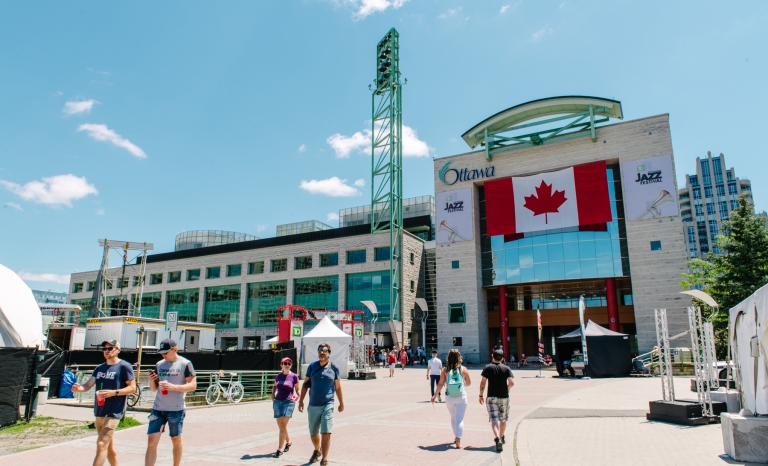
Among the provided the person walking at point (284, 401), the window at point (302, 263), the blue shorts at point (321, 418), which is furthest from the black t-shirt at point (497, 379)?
the window at point (302, 263)

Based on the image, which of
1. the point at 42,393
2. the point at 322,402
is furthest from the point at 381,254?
the point at 322,402

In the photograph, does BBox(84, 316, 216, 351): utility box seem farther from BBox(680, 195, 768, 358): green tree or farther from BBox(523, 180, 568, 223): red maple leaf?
BBox(680, 195, 768, 358): green tree

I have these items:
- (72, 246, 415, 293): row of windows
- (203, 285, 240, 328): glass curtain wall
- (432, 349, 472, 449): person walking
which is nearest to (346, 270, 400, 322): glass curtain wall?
(72, 246, 415, 293): row of windows

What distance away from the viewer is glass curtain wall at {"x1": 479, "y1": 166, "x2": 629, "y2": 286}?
139ft

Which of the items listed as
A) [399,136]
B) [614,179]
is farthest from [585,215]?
[399,136]

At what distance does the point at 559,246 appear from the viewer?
4409cm

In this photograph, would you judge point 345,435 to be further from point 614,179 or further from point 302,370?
point 614,179

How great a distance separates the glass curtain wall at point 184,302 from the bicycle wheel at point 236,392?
47697 mm

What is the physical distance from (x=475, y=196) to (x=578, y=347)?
2022 centimetres

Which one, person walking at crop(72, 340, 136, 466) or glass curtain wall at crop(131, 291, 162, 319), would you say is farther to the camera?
glass curtain wall at crop(131, 291, 162, 319)

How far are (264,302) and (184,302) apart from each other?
41.1 feet

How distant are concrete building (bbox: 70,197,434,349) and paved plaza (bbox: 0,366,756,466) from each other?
35.0 meters

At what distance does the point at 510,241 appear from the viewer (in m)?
46.5

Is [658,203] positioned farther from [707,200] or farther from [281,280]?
[707,200]
